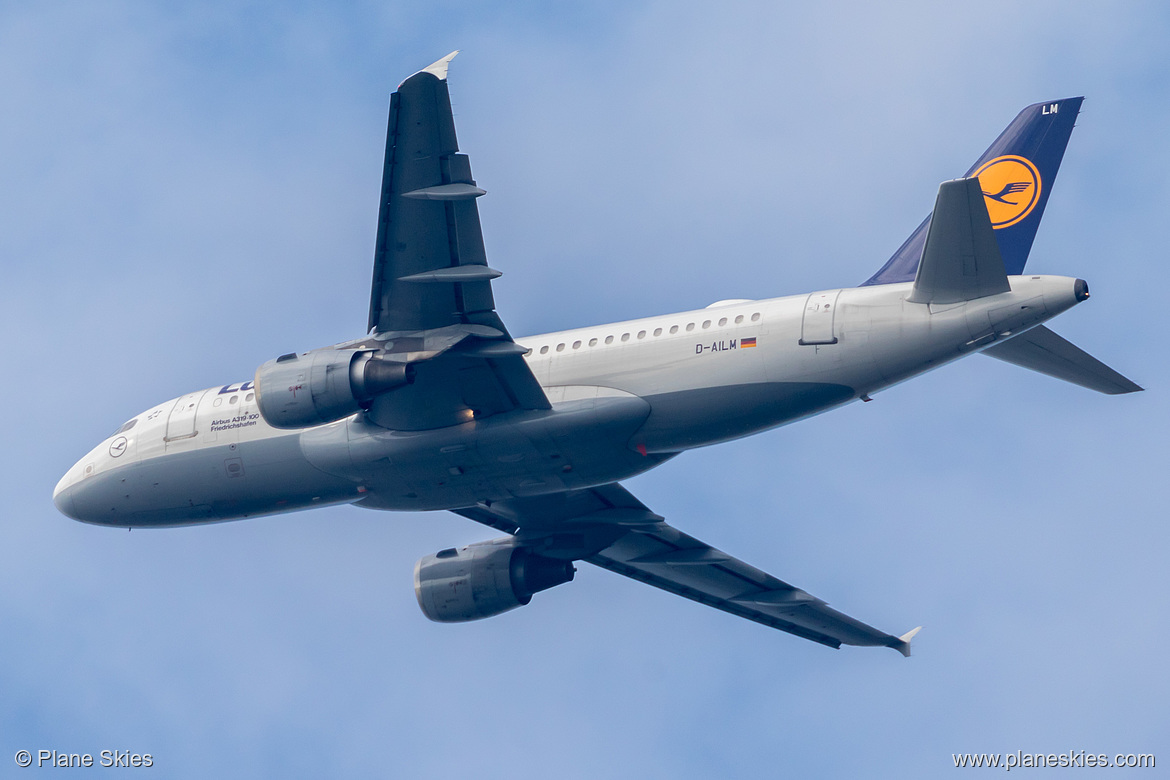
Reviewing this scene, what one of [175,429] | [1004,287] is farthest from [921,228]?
[175,429]

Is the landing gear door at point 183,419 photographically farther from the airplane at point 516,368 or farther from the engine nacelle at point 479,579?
the engine nacelle at point 479,579

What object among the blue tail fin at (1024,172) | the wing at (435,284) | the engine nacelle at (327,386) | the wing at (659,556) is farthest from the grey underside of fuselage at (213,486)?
the blue tail fin at (1024,172)

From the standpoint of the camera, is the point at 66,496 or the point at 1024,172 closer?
the point at 1024,172

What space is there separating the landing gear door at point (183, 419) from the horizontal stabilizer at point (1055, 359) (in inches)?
703

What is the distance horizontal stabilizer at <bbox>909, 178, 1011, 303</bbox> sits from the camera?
27484mm

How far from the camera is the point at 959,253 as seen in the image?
28.5 meters

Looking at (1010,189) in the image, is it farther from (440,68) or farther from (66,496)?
(66,496)

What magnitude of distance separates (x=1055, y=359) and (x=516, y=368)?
10.7 metres

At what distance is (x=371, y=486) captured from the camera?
33219 mm

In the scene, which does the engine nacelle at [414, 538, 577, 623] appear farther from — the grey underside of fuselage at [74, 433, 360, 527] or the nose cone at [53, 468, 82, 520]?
the nose cone at [53, 468, 82, 520]

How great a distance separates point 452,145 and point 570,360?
637cm

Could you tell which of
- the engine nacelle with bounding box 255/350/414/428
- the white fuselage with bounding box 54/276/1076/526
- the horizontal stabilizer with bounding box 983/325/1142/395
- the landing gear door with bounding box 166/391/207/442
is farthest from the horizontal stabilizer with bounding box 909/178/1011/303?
the landing gear door with bounding box 166/391/207/442

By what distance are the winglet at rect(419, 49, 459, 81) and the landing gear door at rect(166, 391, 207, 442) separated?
39.5 ft

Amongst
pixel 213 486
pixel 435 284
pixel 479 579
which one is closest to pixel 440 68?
pixel 435 284
